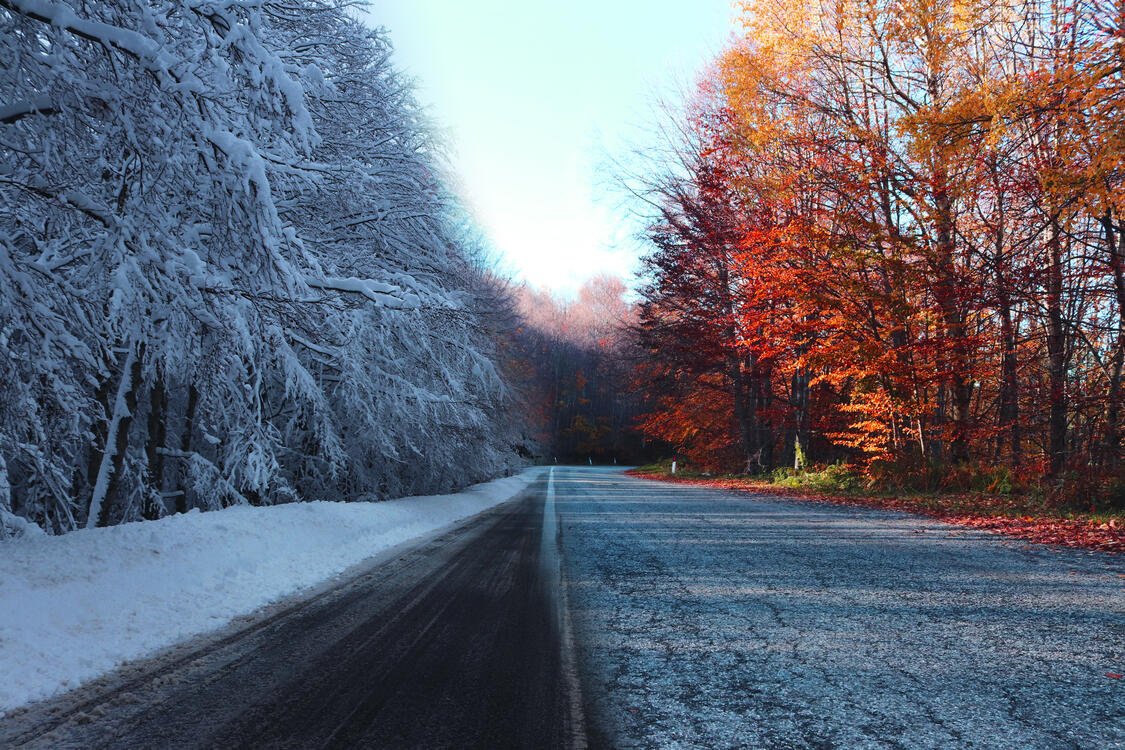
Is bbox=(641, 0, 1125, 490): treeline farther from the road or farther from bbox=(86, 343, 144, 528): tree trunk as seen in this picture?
bbox=(86, 343, 144, 528): tree trunk

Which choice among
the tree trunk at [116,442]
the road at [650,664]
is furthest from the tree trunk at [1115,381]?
the tree trunk at [116,442]

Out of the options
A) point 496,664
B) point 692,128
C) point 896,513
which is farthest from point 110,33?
point 692,128

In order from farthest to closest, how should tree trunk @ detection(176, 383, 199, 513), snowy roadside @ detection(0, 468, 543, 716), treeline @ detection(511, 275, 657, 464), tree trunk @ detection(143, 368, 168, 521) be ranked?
treeline @ detection(511, 275, 657, 464), tree trunk @ detection(176, 383, 199, 513), tree trunk @ detection(143, 368, 168, 521), snowy roadside @ detection(0, 468, 543, 716)

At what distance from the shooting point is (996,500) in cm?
1227

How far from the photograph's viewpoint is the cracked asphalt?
275cm

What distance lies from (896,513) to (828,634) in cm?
872

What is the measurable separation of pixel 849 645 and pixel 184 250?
5251mm

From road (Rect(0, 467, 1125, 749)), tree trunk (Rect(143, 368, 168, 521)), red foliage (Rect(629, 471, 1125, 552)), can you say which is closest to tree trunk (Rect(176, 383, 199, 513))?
tree trunk (Rect(143, 368, 168, 521))

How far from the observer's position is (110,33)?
145 inches

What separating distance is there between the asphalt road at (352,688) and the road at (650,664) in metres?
0.01

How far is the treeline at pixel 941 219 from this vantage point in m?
9.73

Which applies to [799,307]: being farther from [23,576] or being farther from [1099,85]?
[23,576]

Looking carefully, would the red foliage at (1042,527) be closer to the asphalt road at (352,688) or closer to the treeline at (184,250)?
the asphalt road at (352,688)

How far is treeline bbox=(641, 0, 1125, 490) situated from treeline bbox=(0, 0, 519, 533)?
894 cm
